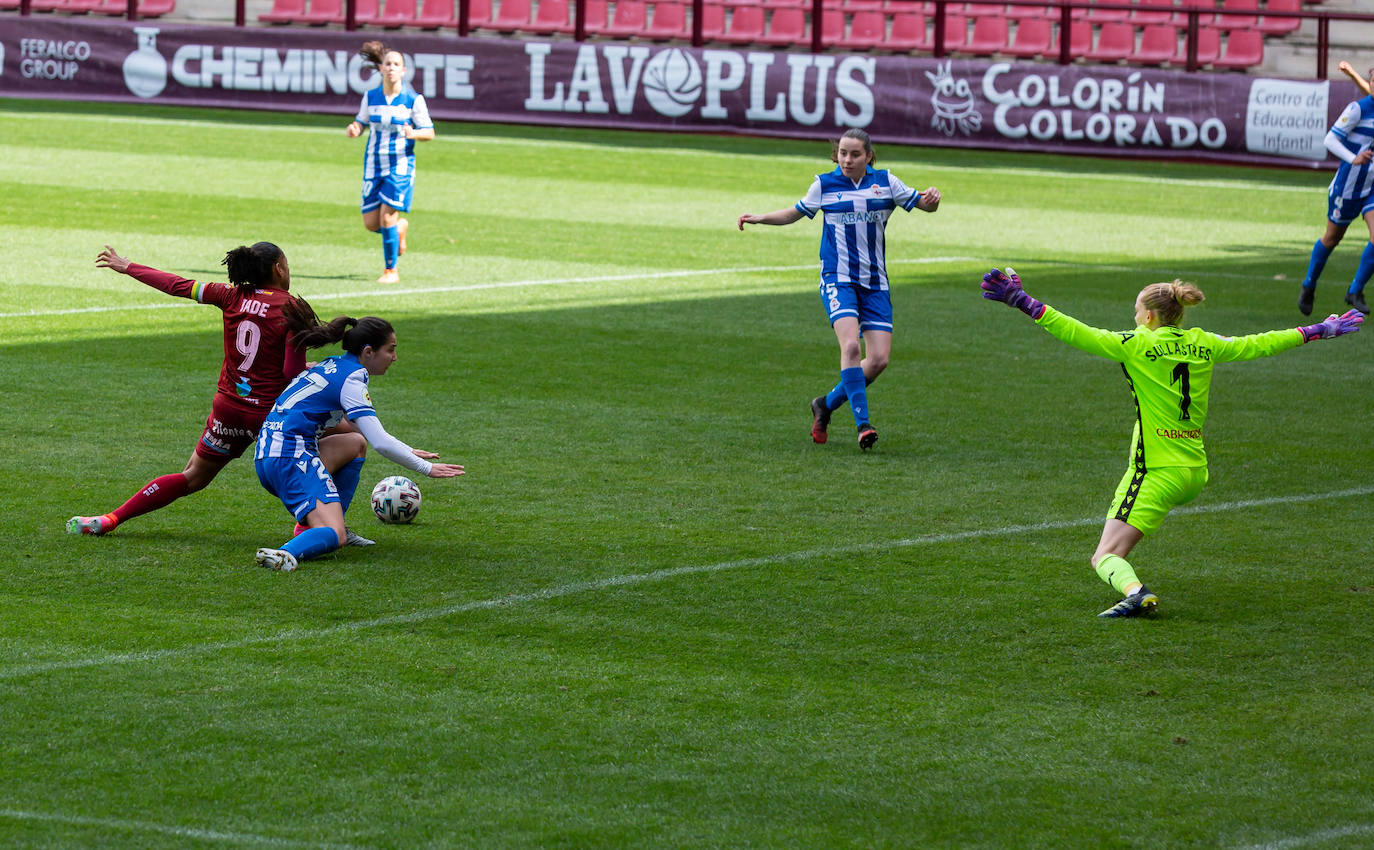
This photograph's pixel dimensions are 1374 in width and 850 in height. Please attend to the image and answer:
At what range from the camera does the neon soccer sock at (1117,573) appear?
23.7ft

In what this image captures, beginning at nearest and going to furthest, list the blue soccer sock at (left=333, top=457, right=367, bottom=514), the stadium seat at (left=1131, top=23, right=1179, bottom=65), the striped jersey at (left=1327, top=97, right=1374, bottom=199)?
the blue soccer sock at (left=333, top=457, right=367, bottom=514) < the striped jersey at (left=1327, top=97, right=1374, bottom=199) < the stadium seat at (left=1131, top=23, right=1179, bottom=65)

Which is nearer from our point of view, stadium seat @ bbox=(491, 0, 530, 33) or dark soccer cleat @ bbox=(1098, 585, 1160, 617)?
dark soccer cleat @ bbox=(1098, 585, 1160, 617)

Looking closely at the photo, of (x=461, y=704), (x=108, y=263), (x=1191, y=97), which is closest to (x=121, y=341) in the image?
(x=108, y=263)

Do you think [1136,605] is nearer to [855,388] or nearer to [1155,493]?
[1155,493]

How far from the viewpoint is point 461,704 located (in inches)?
237

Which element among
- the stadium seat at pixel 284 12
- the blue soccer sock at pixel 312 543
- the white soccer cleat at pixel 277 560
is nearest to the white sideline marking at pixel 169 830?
the white soccer cleat at pixel 277 560

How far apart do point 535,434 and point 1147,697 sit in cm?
500

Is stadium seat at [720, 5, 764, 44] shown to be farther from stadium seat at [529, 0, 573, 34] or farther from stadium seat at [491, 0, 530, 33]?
stadium seat at [491, 0, 530, 33]

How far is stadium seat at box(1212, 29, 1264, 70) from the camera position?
31609mm

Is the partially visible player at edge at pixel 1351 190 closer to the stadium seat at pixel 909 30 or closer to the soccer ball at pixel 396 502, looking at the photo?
the soccer ball at pixel 396 502

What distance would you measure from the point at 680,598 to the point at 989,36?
92.4ft

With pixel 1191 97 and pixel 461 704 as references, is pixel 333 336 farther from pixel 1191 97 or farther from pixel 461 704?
pixel 1191 97

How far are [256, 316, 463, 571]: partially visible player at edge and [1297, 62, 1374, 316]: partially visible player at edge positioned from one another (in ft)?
33.3

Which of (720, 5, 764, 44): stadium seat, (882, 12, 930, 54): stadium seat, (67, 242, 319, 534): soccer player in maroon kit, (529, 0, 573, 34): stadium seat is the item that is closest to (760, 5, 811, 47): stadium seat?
(720, 5, 764, 44): stadium seat
